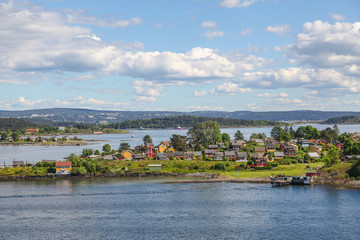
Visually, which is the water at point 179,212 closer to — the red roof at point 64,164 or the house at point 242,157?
the red roof at point 64,164

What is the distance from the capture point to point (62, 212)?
141 ft

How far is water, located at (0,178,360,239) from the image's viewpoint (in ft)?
116

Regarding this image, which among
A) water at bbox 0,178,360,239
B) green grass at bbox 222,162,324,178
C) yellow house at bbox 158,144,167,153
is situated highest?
yellow house at bbox 158,144,167,153

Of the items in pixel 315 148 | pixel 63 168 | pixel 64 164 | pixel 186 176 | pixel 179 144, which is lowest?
pixel 186 176

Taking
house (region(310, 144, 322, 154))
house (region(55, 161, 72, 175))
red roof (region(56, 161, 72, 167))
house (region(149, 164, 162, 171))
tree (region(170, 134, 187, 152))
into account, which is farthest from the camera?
tree (region(170, 134, 187, 152))

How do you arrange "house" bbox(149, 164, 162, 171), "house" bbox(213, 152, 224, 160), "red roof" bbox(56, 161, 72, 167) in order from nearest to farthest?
1. "red roof" bbox(56, 161, 72, 167)
2. "house" bbox(149, 164, 162, 171)
3. "house" bbox(213, 152, 224, 160)

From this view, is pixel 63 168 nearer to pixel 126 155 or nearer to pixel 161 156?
pixel 126 155

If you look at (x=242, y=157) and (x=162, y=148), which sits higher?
(x=162, y=148)

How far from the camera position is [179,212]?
42.2m

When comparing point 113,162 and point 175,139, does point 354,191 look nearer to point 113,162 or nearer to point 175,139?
point 113,162

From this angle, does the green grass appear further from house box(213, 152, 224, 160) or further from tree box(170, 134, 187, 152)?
tree box(170, 134, 187, 152)

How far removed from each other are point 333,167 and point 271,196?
19.6m

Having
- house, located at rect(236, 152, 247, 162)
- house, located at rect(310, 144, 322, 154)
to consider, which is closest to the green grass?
house, located at rect(236, 152, 247, 162)

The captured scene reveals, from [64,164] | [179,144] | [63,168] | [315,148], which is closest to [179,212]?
[63,168]
